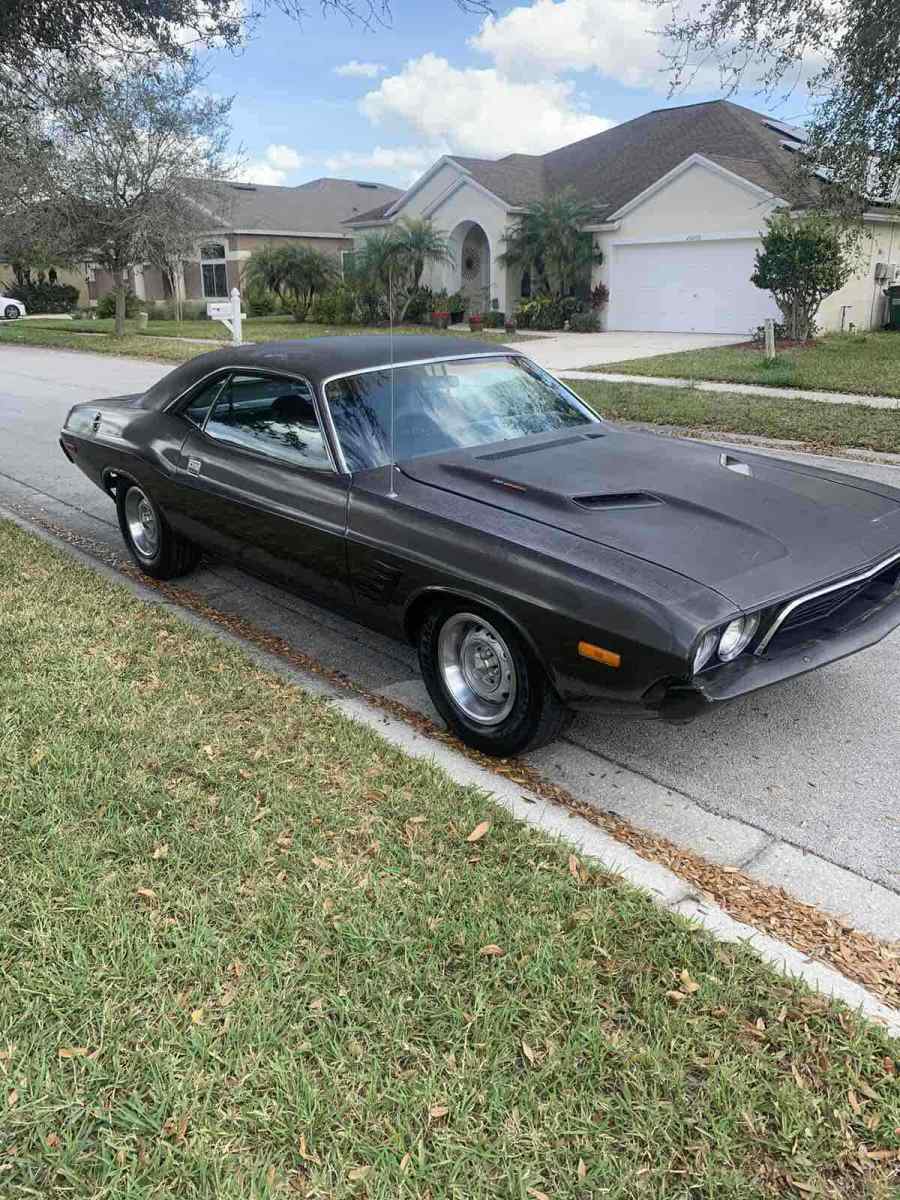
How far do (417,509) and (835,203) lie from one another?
10151mm

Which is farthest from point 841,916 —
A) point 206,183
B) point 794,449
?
point 206,183

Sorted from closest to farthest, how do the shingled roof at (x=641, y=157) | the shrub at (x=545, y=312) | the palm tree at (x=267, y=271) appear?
the shingled roof at (x=641, y=157) → the shrub at (x=545, y=312) → the palm tree at (x=267, y=271)

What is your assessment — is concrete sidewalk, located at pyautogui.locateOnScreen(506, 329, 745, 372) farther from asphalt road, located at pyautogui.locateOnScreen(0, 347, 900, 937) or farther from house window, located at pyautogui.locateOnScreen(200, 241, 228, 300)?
house window, located at pyautogui.locateOnScreen(200, 241, 228, 300)

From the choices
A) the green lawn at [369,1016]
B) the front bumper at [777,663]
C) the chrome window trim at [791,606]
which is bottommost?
the green lawn at [369,1016]

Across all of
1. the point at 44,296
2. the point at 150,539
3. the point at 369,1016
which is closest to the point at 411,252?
the point at 150,539

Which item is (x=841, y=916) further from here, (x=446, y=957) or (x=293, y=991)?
(x=293, y=991)

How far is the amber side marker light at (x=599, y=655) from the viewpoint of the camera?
120 inches

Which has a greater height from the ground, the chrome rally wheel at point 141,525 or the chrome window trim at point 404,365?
the chrome window trim at point 404,365

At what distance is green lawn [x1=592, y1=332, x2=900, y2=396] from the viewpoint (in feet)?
43.6

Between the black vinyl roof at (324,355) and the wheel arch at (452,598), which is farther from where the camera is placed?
the black vinyl roof at (324,355)

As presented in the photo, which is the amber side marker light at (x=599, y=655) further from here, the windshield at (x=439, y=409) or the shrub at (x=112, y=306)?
the shrub at (x=112, y=306)

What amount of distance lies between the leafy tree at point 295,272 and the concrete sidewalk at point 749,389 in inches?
825

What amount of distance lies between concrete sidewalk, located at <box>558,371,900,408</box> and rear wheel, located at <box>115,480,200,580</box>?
29.5ft

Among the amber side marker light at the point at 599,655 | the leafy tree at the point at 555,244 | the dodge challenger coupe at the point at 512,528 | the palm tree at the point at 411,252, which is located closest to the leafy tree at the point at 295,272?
the palm tree at the point at 411,252
